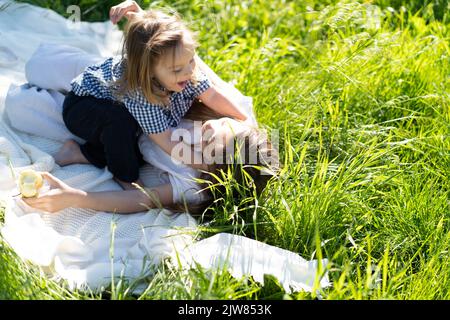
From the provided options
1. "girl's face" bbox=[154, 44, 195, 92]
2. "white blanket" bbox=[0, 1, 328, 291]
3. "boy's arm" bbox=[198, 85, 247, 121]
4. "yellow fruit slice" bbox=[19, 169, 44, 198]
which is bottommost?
"white blanket" bbox=[0, 1, 328, 291]

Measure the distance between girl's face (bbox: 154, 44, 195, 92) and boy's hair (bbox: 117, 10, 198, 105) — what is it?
16 millimetres

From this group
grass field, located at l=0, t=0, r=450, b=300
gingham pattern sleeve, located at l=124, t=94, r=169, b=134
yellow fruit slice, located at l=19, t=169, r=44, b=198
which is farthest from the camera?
gingham pattern sleeve, located at l=124, t=94, r=169, b=134

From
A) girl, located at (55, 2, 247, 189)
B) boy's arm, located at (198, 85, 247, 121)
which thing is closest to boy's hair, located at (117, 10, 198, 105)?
girl, located at (55, 2, 247, 189)

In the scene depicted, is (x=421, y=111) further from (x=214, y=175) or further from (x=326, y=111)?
(x=214, y=175)

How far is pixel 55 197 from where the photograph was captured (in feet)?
10.0

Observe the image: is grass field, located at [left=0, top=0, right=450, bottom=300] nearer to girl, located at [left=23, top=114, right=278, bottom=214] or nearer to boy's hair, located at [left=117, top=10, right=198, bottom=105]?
girl, located at [left=23, top=114, right=278, bottom=214]

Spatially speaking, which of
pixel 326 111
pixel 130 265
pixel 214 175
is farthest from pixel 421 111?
pixel 130 265

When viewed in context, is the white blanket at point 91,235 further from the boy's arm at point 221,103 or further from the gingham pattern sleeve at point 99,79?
the boy's arm at point 221,103

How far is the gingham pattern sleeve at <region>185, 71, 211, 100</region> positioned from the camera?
3.32m

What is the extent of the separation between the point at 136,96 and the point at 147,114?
91mm

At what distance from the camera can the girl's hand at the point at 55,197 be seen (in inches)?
119

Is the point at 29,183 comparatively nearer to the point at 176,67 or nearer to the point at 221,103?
the point at 176,67

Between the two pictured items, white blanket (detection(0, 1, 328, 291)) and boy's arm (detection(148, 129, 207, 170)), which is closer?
white blanket (detection(0, 1, 328, 291))

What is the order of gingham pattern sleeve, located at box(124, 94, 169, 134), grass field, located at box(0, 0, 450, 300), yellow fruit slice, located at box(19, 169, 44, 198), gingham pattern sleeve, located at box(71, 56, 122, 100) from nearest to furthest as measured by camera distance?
1. grass field, located at box(0, 0, 450, 300)
2. yellow fruit slice, located at box(19, 169, 44, 198)
3. gingham pattern sleeve, located at box(124, 94, 169, 134)
4. gingham pattern sleeve, located at box(71, 56, 122, 100)
